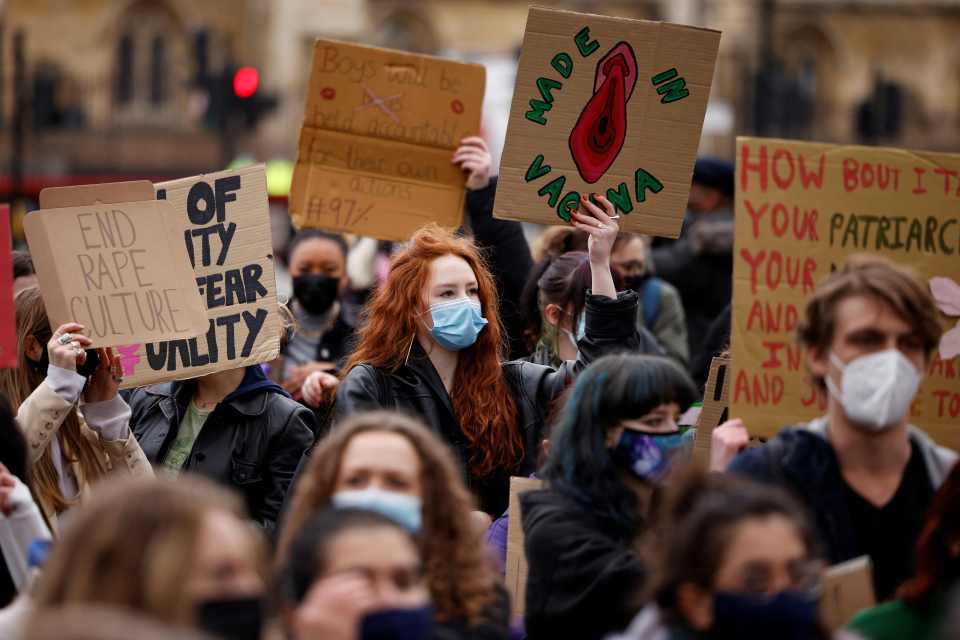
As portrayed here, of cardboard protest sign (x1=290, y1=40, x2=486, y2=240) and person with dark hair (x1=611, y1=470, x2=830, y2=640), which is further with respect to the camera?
cardboard protest sign (x1=290, y1=40, x2=486, y2=240)

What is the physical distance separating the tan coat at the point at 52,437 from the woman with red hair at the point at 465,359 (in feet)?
1.99

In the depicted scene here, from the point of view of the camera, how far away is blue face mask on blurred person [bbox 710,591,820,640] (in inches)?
138

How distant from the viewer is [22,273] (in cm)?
699

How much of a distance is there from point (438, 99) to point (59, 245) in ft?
6.00

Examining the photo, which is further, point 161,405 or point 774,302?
point 161,405

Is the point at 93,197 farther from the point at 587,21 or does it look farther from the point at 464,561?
the point at 464,561

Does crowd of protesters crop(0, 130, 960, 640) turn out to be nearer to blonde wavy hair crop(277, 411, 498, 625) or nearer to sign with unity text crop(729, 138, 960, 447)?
blonde wavy hair crop(277, 411, 498, 625)

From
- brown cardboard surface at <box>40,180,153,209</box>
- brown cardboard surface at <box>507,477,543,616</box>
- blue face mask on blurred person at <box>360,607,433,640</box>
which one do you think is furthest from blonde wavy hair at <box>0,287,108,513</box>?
blue face mask on blurred person at <box>360,607,433,640</box>

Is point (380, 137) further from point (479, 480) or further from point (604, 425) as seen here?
point (604, 425)

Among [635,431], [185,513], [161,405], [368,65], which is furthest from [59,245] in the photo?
[185,513]

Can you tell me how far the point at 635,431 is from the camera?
4.60m

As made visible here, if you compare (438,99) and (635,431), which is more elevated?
(438,99)

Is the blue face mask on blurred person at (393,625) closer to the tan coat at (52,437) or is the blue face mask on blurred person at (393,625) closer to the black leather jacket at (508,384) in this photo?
the tan coat at (52,437)

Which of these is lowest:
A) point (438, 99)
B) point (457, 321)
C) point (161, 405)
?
point (161, 405)
